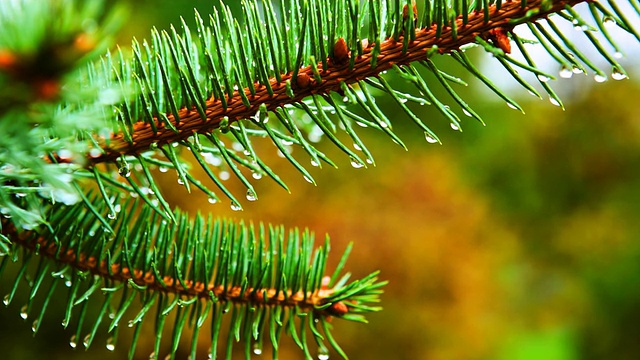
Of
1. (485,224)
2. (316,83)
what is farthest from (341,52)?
(485,224)

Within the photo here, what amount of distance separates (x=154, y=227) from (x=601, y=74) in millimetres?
226

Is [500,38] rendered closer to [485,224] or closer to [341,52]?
[341,52]

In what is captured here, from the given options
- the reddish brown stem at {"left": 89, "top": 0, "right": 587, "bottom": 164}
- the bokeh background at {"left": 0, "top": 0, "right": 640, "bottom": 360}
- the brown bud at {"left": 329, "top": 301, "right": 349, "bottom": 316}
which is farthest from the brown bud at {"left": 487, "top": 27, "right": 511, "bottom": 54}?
the bokeh background at {"left": 0, "top": 0, "right": 640, "bottom": 360}

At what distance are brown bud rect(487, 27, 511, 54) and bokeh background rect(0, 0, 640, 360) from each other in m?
1.47

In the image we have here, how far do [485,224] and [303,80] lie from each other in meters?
2.47

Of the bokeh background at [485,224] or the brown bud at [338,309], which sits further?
the bokeh background at [485,224]

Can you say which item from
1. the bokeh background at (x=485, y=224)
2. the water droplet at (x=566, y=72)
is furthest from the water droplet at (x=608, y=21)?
the bokeh background at (x=485, y=224)

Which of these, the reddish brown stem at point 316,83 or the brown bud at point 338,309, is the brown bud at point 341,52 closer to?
the reddish brown stem at point 316,83

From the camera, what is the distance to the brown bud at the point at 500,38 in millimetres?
221

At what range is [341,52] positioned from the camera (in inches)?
9.1

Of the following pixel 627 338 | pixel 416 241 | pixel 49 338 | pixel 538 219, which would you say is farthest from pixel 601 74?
pixel 538 219

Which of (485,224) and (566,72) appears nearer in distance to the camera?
(566,72)

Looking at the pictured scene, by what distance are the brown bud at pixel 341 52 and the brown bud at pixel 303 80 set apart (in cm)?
2

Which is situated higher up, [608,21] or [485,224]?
[485,224]
